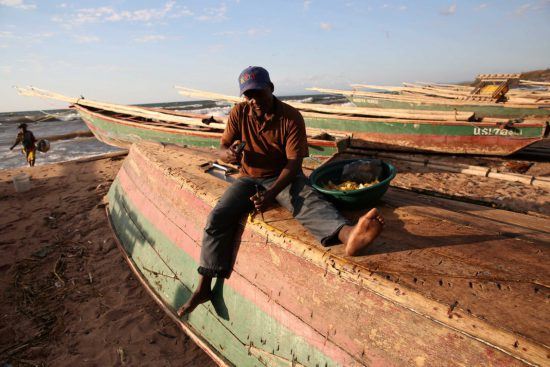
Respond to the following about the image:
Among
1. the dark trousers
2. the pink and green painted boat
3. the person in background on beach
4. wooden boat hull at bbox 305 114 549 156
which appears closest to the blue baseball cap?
the dark trousers

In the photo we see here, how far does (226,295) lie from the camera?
10.3 feet

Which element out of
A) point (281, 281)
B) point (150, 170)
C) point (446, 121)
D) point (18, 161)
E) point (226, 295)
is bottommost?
point (18, 161)

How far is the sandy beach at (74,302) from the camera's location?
3535 mm

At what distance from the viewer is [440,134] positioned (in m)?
8.56

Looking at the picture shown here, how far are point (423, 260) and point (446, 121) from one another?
25.2ft

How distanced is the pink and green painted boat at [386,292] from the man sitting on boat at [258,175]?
16cm

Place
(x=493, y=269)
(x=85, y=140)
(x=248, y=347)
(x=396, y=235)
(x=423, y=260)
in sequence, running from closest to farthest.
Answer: (x=493, y=269) < (x=423, y=260) < (x=396, y=235) < (x=248, y=347) < (x=85, y=140)

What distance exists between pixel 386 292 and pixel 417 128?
8.14 m

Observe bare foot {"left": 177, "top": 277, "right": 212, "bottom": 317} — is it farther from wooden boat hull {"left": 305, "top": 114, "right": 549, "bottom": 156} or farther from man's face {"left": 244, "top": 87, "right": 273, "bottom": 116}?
wooden boat hull {"left": 305, "top": 114, "right": 549, "bottom": 156}

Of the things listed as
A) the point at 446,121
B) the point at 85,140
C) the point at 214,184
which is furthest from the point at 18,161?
the point at 446,121

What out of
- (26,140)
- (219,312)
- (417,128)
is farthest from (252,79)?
(26,140)

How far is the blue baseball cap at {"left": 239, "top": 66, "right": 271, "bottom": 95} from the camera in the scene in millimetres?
2787

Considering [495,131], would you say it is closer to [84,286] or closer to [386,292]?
[386,292]

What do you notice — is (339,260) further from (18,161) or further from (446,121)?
(18,161)
